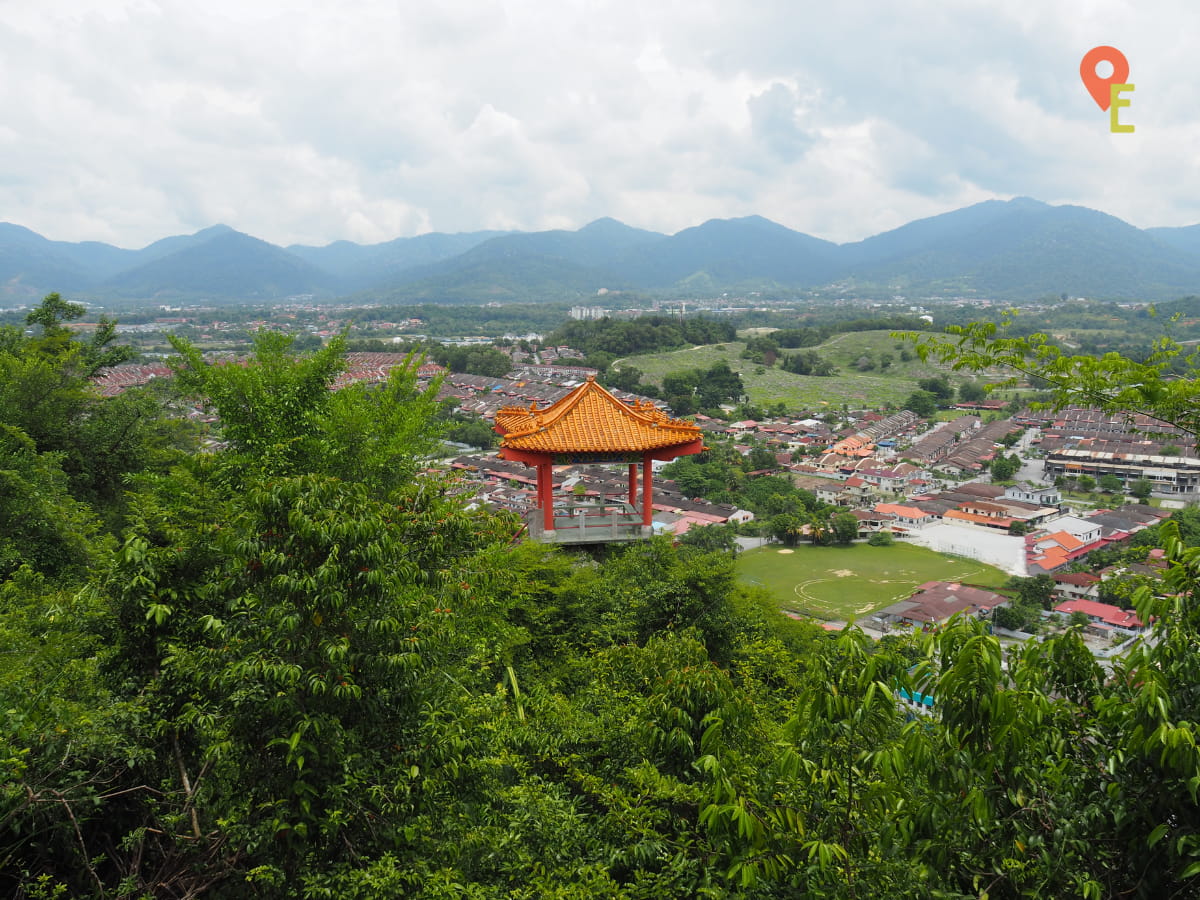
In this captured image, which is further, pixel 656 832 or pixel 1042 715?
pixel 656 832

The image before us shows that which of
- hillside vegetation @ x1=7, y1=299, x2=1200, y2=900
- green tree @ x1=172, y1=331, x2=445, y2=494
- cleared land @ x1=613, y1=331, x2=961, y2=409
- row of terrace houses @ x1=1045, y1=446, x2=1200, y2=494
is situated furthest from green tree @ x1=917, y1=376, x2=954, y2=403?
hillside vegetation @ x1=7, y1=299, x2=1200, y2=900

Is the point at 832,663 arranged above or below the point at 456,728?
above

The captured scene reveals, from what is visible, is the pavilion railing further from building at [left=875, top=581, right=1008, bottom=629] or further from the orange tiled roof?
building at [left=875, top=581, right=1008, bottom=629]

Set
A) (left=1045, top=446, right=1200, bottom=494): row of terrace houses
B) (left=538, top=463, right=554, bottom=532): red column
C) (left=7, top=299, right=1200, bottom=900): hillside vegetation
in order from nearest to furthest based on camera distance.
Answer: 1. (left=7, top=299, right=1200, bottom=900): hillside vegetation
2. (left=538, top=463, right=554, bottom=532): red column
3. (left=1045, top=446, right=1200, bottom=494): row of terrace houses

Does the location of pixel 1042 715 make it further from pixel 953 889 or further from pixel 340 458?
pixel 340 458

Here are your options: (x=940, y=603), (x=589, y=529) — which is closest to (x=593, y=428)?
(x=589, y=529)

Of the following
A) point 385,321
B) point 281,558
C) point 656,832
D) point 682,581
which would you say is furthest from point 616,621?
point 385,321

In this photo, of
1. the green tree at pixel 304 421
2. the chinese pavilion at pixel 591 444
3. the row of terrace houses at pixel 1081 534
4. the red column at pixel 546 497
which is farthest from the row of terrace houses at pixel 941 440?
the green tree at pixel 304 421

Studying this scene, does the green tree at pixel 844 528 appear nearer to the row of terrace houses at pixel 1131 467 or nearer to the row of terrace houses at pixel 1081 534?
the row of terrace houses at pixel 1081 534
